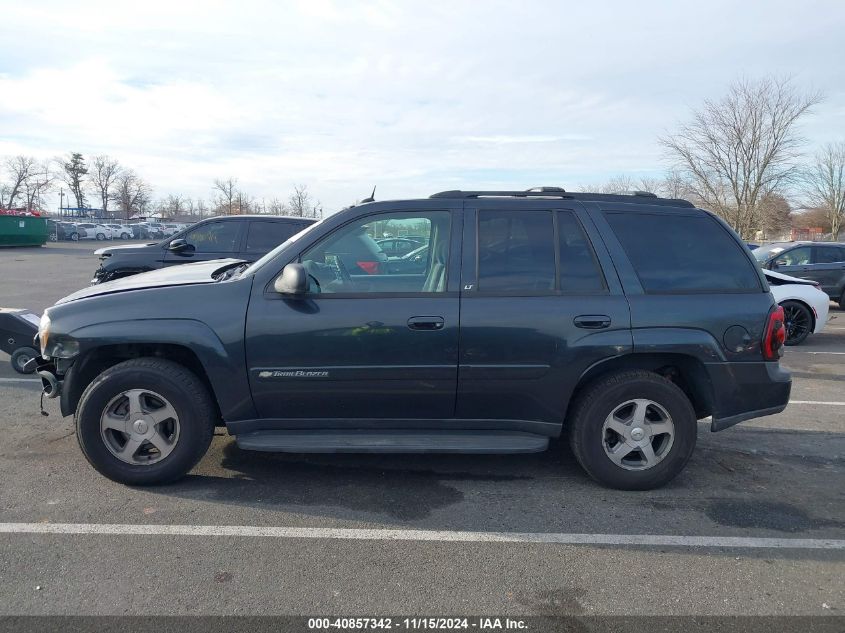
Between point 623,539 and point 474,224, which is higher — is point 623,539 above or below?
below

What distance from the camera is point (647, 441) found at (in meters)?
4.25

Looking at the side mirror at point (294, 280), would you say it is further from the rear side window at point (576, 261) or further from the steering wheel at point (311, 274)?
the rear side window at point (576, 261)

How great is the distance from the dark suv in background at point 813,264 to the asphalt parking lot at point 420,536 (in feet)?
31.8

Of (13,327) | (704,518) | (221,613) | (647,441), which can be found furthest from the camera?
(13,327)

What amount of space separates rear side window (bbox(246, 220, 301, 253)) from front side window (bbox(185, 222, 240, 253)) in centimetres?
24

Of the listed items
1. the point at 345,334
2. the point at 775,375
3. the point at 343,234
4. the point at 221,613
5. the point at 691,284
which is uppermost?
the point at 343,234

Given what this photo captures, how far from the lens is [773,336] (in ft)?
14.0

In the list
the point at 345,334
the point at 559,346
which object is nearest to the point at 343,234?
the point at 345,334

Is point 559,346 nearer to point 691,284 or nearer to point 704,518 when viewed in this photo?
point 691,284

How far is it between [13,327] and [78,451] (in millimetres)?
2115

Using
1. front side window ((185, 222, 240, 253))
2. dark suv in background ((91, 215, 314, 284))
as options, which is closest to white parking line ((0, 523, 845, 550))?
dark suv in background ((91, 215, 314, 284))

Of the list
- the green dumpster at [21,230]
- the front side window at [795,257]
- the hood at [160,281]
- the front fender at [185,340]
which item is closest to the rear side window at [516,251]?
the front fender at [185,340]

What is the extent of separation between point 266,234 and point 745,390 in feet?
23.5

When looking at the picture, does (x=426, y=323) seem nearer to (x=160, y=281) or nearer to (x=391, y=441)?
(x=391, y=441)
